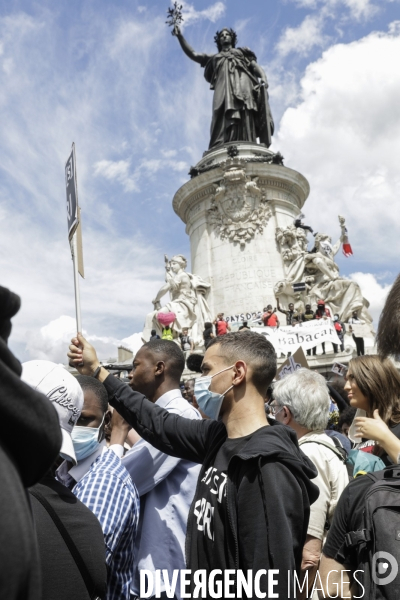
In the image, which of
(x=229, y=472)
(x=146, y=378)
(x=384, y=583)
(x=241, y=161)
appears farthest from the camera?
(x=241, y=161)

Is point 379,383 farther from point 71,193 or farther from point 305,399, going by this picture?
point 71,193

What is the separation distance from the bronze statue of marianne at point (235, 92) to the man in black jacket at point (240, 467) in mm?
20315

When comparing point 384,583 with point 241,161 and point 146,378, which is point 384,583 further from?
point 241,161

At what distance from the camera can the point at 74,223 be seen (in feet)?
12.4

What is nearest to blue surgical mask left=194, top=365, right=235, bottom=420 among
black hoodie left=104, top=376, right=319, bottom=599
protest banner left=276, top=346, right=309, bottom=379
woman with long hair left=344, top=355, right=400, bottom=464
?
black hoodie left=104, top=376, right=319, bottom=599

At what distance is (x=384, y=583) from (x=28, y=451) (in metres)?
1.35

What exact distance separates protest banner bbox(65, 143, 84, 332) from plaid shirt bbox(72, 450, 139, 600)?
145cm

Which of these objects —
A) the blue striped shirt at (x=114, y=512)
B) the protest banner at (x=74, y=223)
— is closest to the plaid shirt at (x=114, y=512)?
the blue striped shirt at (x=114, y=512)

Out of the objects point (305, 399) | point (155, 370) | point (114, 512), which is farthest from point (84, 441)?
point (305, 399)

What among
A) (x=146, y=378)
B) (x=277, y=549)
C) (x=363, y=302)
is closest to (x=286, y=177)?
(x=363, y=302)

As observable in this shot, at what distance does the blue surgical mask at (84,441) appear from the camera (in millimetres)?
2562

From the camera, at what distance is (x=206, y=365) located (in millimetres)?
2740

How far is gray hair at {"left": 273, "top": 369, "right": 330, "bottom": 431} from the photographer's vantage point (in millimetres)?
3389

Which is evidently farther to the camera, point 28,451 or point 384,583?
point 384,583
